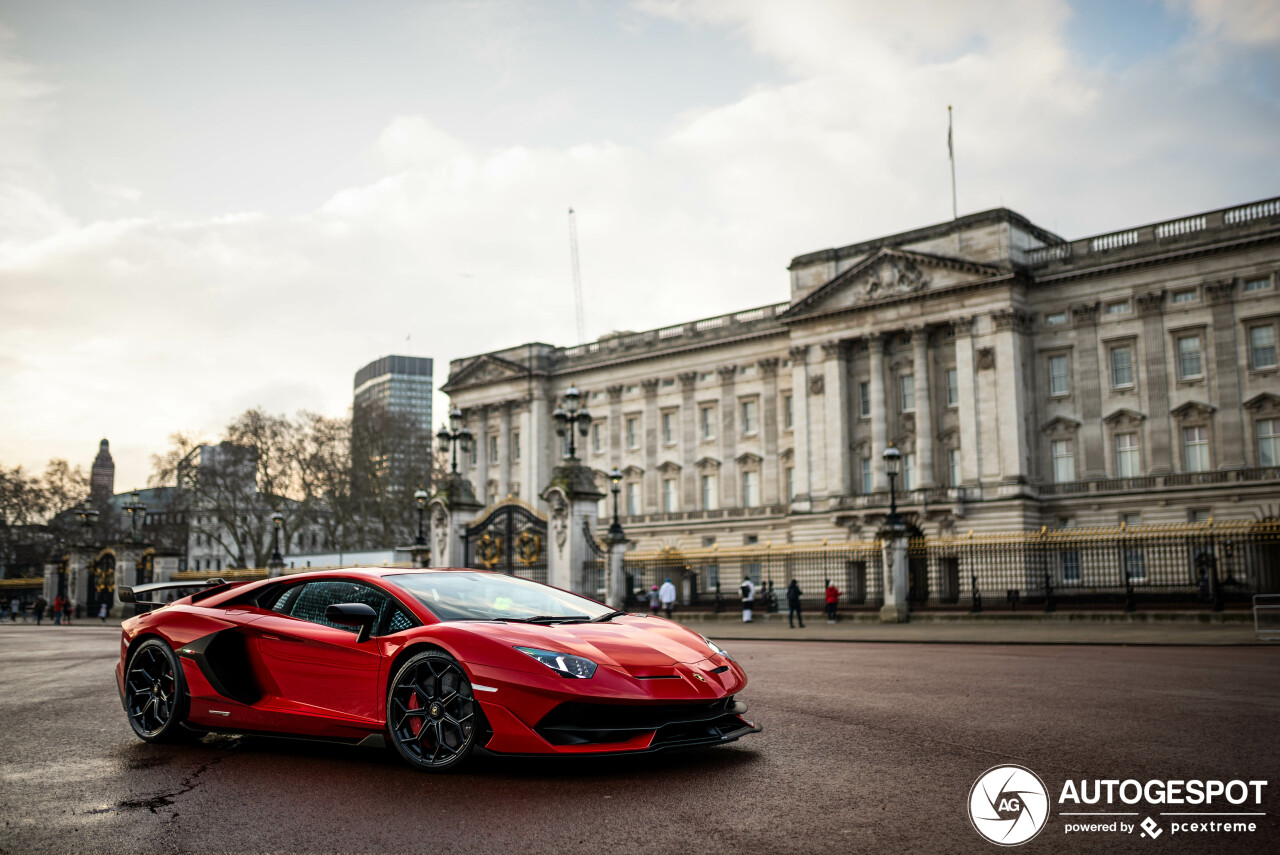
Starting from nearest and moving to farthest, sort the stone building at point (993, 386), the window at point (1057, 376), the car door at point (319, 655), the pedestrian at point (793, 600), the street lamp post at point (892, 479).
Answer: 1. the car door at point (319, 655)
2. the pedestrian at point (793, 600)
3. the street lamp post at point (892, 479)
4. the stone building at point (993, 386)
5. the window at point (1057, 376)

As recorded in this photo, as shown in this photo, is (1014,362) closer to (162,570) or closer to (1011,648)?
(1011,648)

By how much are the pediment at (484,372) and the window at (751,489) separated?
19.1 metres

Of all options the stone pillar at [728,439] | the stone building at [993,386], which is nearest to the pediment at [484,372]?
the stone building at [993,386]

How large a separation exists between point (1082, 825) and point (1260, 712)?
459cm

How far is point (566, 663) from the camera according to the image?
220 inches

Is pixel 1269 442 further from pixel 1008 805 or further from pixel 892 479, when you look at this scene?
pixel 1008 805

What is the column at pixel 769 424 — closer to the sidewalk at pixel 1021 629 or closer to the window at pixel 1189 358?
the window at pixel 1189 358

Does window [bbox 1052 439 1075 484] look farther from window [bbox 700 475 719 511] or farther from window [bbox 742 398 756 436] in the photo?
window [bbox 700 475 719 511]

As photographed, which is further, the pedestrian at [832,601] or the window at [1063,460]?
the window at [1063,460]

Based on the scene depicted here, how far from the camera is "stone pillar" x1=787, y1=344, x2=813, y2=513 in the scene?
5806 centimetres

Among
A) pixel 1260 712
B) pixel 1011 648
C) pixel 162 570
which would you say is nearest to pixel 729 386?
pixel 162 570

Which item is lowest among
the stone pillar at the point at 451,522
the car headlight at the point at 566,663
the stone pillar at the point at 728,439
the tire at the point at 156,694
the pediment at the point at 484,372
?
the tire at the point at 156,694

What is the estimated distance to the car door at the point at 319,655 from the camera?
620cm

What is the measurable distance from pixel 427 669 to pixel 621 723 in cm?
117
